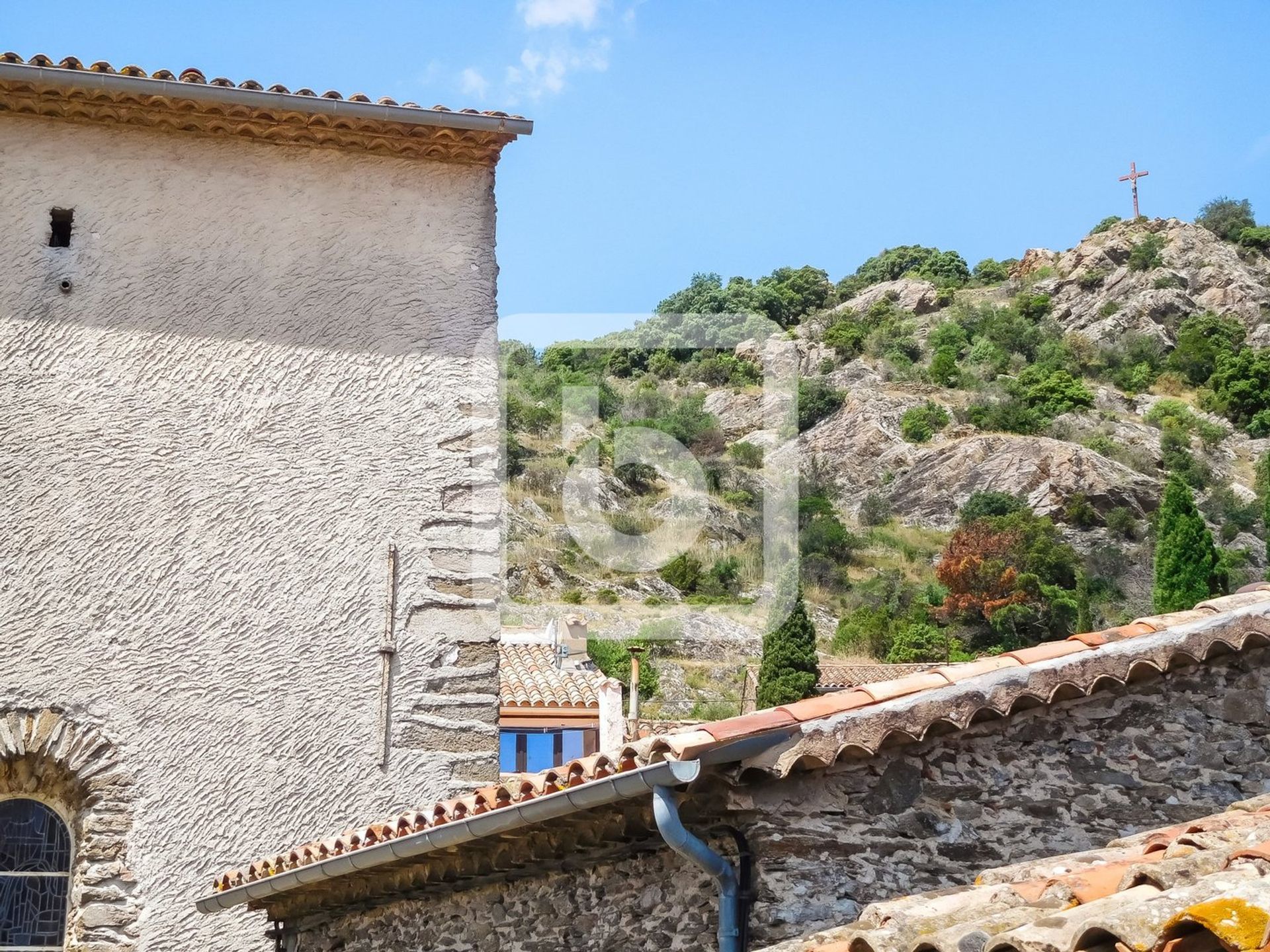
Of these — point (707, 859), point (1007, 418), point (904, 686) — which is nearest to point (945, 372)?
point (1007, 418)

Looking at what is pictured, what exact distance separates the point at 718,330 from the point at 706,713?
36352mm

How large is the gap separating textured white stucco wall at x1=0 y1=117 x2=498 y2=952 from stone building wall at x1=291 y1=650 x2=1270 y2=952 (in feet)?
8.32

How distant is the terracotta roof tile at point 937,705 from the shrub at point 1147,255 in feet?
208

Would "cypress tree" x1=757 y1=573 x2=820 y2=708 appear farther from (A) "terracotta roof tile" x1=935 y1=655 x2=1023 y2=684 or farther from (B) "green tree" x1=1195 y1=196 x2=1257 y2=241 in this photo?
(B) "green tree" x1=1195 y1=196 x2=1257 y2=241

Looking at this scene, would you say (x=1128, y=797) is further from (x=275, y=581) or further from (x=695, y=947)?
(x=275, y=581)

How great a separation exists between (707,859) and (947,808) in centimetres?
106

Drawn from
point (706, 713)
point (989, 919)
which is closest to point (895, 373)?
point (706, 713)

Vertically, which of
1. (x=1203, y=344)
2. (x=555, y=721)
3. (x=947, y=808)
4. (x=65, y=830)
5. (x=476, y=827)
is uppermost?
(x=1203, y=344)

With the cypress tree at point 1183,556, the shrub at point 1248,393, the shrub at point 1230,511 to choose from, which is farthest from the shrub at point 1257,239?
the cypress tree at point 1183,556

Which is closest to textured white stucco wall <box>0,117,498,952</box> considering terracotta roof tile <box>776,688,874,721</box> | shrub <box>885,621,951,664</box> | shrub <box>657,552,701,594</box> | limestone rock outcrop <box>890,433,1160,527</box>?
terracotta roof tile <box>776,688,874,721</box>

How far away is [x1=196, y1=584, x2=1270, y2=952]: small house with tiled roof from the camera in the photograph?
4805 millimetres

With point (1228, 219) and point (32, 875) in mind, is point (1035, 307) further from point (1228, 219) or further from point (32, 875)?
point (32, 875)

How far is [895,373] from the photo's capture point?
5853cm

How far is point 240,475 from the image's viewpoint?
7.86m
